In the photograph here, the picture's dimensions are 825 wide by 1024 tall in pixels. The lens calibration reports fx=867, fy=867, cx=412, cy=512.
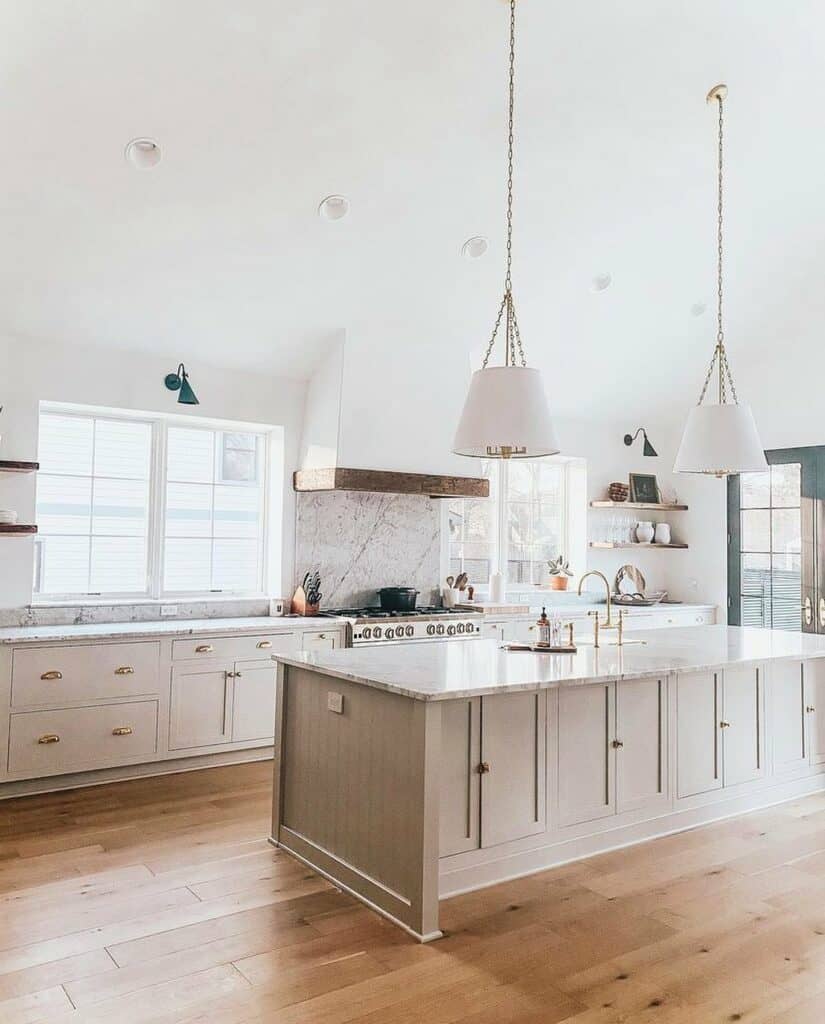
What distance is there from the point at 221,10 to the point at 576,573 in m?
5.31

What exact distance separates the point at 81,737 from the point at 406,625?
2.12m

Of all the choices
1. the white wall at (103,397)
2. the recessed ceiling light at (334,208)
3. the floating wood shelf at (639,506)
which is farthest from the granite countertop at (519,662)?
the floating wood shelf at (639,506)

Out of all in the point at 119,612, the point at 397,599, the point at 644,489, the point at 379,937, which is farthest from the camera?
the point at 644,489

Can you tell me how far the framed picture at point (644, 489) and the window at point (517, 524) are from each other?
50 cm

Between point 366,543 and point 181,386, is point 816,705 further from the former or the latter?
point 181,386

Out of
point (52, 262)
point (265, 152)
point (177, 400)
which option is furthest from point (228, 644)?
point (265, 152)

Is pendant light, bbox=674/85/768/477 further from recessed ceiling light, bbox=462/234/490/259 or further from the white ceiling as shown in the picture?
recessed ceiling light, bbox=462/234/490/259

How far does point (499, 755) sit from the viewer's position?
11.1 ft

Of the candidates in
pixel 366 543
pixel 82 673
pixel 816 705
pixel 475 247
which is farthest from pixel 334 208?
pixel 816 705

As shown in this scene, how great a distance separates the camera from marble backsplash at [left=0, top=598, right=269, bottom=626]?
4934mm

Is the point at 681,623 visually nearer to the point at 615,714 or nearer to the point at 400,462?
the point at 400,462

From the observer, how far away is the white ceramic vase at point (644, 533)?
7773mm

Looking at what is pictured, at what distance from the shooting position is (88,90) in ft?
12.2

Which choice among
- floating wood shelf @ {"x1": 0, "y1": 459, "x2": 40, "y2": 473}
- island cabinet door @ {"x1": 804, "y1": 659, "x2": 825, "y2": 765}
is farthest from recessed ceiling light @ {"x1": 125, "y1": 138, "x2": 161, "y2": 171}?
island cabinet door @ {"x1": 804, "y1": 659, "x2": 825, "y2": 765}
